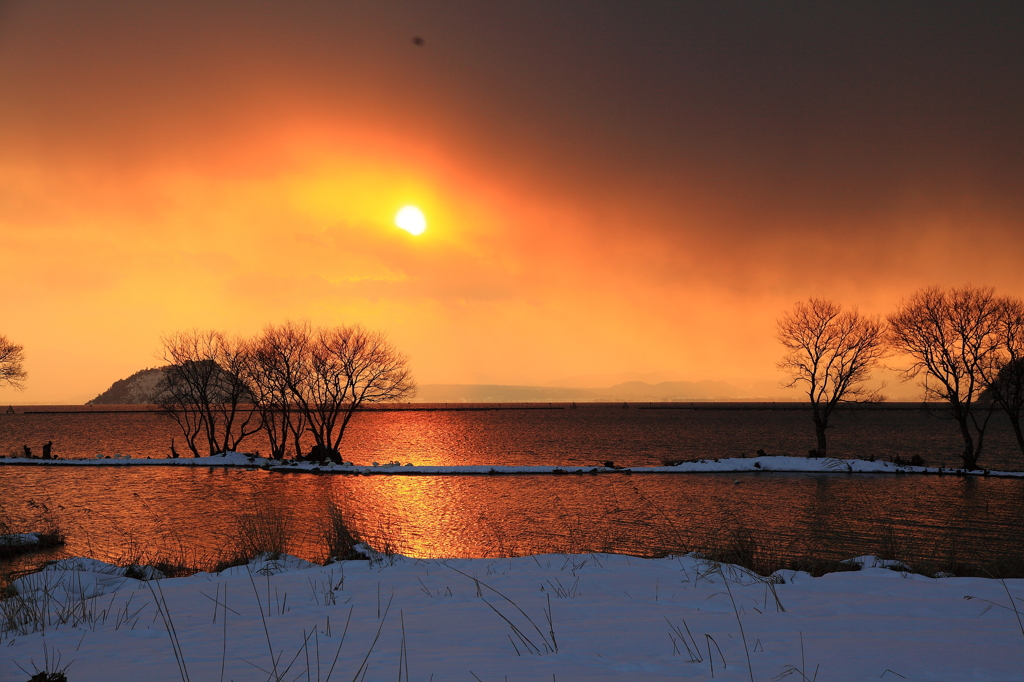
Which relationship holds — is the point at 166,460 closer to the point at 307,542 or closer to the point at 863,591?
the point at 307,542

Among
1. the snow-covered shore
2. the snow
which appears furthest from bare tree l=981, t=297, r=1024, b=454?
the snow

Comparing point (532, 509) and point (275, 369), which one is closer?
point (532, 509)

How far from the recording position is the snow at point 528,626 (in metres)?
4.63

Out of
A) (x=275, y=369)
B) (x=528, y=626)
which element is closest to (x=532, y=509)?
(x=528, y=626)

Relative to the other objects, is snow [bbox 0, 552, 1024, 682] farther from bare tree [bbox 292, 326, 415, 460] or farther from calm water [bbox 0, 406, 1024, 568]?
bare tree [bbox 292, 326, 415, 460]

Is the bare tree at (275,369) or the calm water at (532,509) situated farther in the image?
the bare tree at (275,369)

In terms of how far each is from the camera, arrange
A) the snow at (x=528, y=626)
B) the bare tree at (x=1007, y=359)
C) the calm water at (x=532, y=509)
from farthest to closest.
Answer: the bare tree at (x=1007, y=359)
the calm water at (x=532, y=509)
the snow at (x=528, y=626)

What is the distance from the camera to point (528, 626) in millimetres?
6168

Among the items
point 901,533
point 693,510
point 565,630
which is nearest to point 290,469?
point 693,510

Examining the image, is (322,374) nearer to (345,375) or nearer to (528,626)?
(345,375)

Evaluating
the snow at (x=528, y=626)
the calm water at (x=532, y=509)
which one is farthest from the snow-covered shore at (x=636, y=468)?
the snow at (x=528, y=626)

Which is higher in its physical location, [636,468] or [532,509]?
[532,509]

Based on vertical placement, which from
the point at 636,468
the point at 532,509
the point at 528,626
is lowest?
the point at 636,468

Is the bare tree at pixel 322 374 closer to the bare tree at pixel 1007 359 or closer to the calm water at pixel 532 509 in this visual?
the calm water at pixel 532 509
